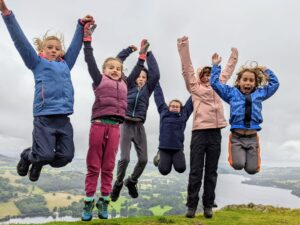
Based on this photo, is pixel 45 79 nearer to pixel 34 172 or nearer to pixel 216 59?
pixel 34 172

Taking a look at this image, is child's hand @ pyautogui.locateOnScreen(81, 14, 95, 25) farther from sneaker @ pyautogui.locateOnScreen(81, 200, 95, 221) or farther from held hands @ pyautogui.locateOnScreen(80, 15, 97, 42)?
sneaker @ pyautogui.locateOnScreen(81, 200, 95, 221)

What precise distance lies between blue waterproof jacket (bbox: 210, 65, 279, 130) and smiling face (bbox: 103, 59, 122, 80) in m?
2.44

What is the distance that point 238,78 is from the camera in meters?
9.82

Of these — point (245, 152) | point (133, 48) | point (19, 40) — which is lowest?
point (245, 152)

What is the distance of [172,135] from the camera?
37.2ft

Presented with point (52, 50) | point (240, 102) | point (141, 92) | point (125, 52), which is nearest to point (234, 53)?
point (240, 102)

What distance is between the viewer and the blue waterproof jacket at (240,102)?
9.01 meters

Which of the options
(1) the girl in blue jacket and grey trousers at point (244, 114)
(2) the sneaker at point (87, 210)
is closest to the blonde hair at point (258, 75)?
(1) the girl in blue jacket and grey trousers at point (244, 114)

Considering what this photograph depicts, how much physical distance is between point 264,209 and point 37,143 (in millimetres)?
13500

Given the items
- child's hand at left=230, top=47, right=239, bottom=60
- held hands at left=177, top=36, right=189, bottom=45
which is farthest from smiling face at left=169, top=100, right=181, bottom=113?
held hands at left=177, top=36, right=189, bottom=45

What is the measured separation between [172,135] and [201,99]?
2169 millimetres

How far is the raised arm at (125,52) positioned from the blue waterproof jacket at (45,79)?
245 cm

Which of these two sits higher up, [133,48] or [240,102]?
[133,48]

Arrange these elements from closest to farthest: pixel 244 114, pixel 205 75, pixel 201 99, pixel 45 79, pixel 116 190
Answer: pixel 45 79 → pixel 244 114 → pixel 201 99 → pixel 205 75 → pixel 116 190
